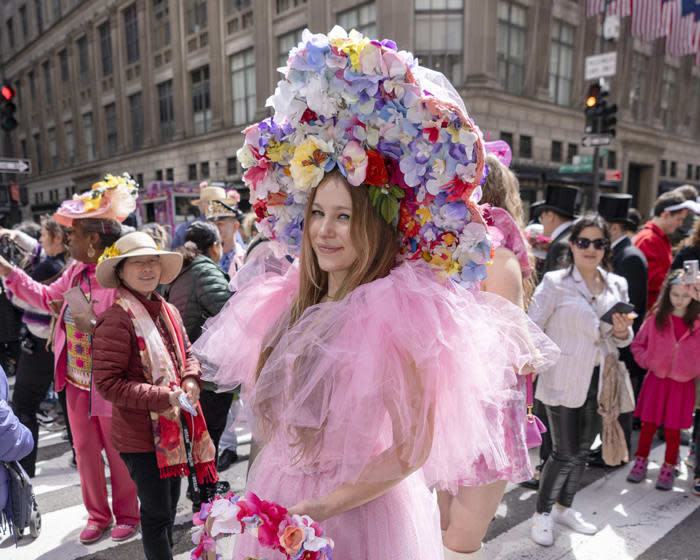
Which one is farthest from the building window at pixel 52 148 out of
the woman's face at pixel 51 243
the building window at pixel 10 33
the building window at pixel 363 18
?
the woman's face at pixel 51 243

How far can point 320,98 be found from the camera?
1554 millimetres

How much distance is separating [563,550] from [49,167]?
4449cm

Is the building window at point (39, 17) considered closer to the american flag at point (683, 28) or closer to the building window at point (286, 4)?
the building window at point (286, 4)

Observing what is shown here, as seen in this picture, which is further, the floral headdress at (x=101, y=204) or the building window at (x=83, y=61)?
the building window at (x=83, y=61)

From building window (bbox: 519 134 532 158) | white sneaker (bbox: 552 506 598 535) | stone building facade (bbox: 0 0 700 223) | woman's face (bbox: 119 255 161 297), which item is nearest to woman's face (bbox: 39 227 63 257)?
woman's face (bbox: 119 255 161 297)

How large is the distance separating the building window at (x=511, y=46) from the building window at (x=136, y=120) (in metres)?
20.5

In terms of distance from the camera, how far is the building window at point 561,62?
2034 centimetres

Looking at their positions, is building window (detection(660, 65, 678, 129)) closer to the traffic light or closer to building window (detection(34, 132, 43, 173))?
the traffic light

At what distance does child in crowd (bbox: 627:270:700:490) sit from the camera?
4.12 metres

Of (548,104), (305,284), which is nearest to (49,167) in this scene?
(548,104)

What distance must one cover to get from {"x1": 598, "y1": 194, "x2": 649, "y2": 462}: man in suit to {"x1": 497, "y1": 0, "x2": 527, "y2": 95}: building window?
15064mm

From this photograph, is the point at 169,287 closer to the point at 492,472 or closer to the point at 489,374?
the point at 492,472

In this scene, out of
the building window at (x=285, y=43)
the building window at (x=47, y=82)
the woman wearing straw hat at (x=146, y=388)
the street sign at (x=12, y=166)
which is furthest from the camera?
the building window at (x=47, y=82)

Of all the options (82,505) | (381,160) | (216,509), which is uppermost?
(381,160)
